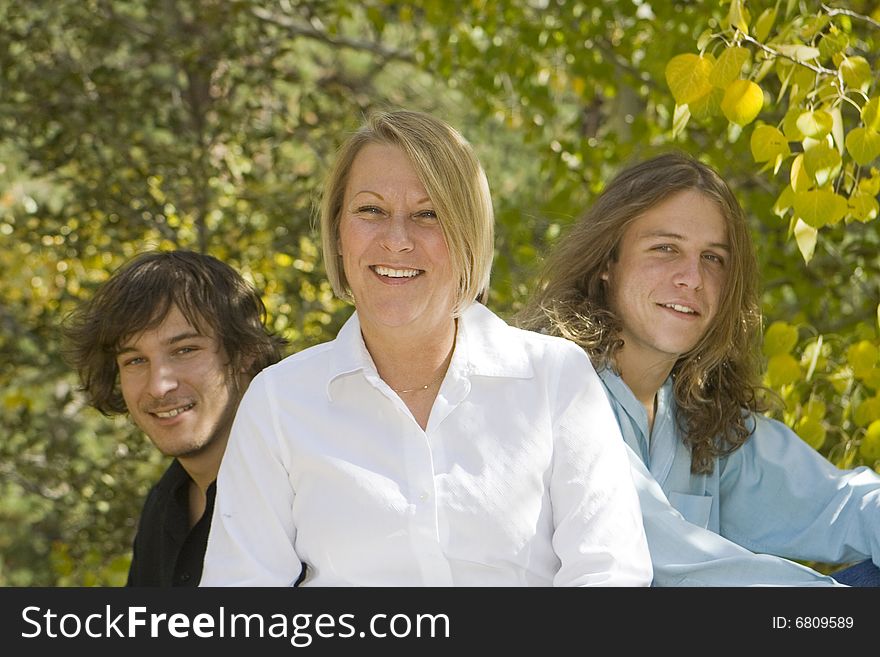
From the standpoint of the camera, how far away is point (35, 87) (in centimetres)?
487

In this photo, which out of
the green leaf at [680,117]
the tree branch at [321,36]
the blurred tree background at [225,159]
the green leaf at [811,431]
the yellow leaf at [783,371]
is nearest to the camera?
the green leaf at [680,117]

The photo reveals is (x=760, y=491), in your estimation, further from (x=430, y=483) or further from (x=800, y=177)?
(x=430, y=483)

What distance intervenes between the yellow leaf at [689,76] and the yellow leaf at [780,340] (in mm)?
622

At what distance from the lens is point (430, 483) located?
6.90 ft

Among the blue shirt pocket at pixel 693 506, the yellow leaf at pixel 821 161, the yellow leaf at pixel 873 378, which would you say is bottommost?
the blue shirt pocket at pixel 693 506

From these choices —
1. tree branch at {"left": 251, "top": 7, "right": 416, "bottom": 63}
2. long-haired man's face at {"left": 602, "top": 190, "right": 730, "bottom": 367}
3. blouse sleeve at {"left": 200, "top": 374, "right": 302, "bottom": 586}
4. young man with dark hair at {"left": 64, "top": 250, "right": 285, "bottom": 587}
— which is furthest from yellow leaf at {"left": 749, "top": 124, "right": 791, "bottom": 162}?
tree branch at {"left": 251, "top": 7, "right": 416, "bottom": 63}

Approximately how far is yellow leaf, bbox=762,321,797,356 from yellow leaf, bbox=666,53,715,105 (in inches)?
24.5

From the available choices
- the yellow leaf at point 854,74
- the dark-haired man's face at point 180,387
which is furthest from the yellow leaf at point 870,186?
the dark-haired man's face at point 180,387

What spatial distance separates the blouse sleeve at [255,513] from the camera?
2.13 meters

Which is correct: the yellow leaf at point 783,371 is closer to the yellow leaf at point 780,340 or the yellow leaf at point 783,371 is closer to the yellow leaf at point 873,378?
the yellow leaf at point 780,340

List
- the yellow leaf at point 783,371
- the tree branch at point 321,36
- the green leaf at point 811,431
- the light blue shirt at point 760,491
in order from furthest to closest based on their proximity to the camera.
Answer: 1. the tree branch at point 321,36
2. the green leaf at point 811,431
3. the yellow leaf at point 783,371
4. the light blue shirt at point 760,491

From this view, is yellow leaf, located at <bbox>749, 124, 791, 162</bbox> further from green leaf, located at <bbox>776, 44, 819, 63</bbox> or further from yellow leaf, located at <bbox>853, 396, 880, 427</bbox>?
yellow leaf, located at <bbox>853, 396, 880, 427</bbox>
